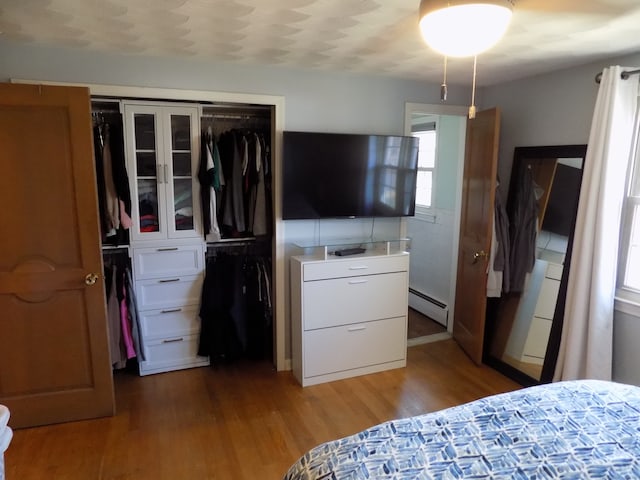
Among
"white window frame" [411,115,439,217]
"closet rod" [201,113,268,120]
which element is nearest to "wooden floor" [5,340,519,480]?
"white window frame" [411,115,439,217]

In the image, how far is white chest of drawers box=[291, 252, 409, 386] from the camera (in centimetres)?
298

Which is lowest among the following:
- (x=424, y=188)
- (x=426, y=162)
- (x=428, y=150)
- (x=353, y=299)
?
(x=353, y=299)

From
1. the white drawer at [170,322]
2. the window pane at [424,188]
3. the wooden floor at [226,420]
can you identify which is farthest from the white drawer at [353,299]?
the window pane at [424,188]

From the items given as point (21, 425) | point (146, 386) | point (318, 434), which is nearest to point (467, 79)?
point (318, 434)

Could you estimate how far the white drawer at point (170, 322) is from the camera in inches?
122

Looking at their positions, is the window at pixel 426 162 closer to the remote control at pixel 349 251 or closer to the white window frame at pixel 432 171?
the white window frame at pixel 432 171

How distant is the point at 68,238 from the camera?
2424 millimetres

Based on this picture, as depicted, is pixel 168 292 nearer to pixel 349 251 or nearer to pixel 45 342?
pixel 45 342

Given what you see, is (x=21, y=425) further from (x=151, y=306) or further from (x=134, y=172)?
(x=134, y=172)

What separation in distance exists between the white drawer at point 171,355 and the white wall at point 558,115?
2.74 metres

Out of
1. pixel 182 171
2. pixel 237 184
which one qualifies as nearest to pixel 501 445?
pixel 237 184

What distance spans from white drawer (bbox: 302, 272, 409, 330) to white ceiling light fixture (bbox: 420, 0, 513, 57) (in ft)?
6.18

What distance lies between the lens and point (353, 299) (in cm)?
309

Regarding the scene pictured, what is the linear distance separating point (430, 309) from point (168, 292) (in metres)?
2.57
